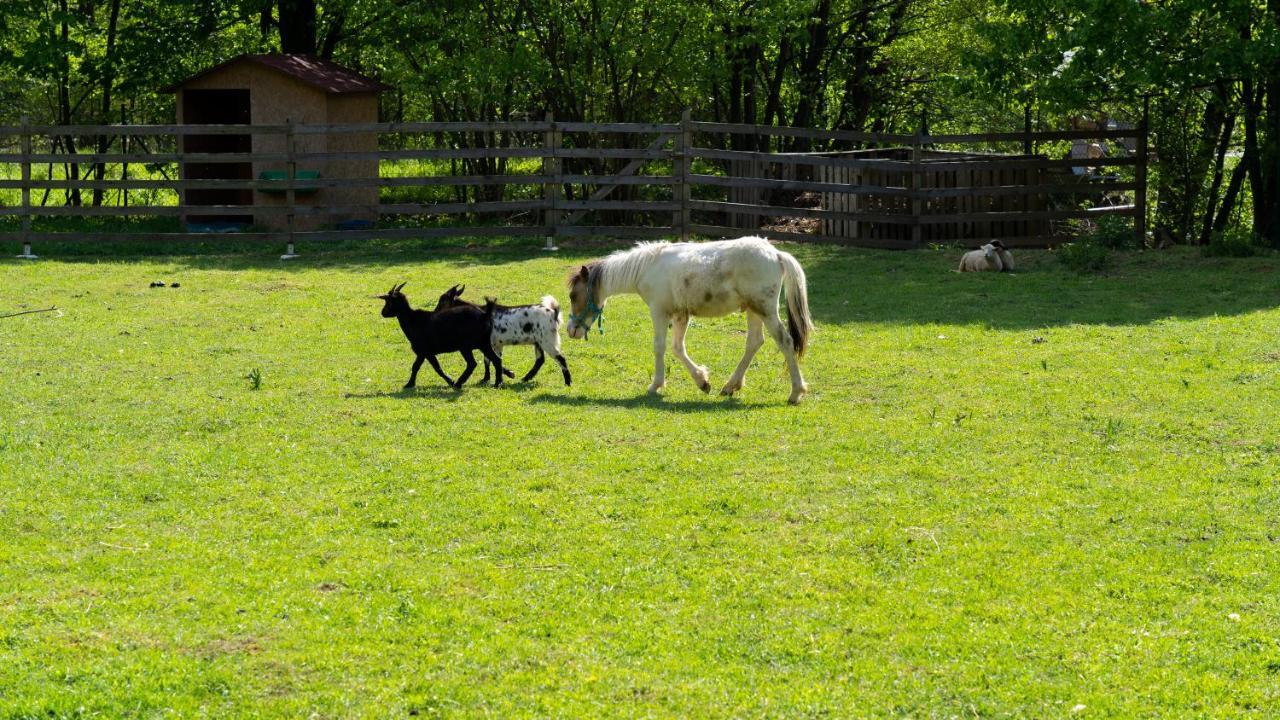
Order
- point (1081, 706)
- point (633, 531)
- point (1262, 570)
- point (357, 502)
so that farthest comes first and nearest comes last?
1. point (357, 502)
2. point (633, 531)
3. point (1262, 570)
4. point (1081, 706)

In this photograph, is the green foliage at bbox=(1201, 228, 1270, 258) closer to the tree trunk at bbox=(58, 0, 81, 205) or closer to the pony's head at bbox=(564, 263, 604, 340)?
the pony's head at bbox=(564, 263, 604, 340)

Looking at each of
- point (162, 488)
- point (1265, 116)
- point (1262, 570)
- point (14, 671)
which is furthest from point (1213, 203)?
point (14, 671)

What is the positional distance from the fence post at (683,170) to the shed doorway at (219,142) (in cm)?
879

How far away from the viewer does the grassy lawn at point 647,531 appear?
5379 millimetres

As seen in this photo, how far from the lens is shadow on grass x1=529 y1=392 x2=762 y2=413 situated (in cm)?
1048

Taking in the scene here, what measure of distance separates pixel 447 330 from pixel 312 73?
14.9 meters

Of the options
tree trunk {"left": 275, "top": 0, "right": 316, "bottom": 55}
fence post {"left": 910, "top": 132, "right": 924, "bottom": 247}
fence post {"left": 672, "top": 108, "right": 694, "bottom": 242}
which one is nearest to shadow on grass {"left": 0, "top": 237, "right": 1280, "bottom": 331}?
fence post {"left": 910, "top": 132, "right": 924, "bottom": 247}

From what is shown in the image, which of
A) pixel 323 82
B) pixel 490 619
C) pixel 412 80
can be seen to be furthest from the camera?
pixel 412 80

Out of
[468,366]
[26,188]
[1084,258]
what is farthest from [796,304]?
[26,188]

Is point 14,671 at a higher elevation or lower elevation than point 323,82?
lower

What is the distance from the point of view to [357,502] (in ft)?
25.6

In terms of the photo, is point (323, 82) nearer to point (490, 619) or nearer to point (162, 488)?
point (162, 488)

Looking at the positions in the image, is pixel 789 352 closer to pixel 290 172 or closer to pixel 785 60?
pixel 290 172

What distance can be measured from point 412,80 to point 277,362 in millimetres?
15033
